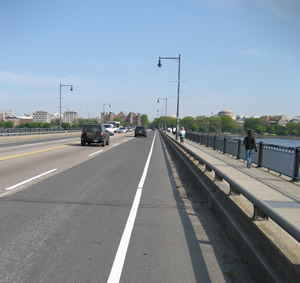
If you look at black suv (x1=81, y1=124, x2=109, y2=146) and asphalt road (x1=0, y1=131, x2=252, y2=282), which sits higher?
black suv (x1=81, y1=124, x2=109, y2=146)

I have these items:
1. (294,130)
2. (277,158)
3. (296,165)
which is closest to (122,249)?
(296,165)

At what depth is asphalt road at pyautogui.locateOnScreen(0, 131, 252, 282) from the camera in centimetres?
352

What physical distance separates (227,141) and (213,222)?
15565 millimetres

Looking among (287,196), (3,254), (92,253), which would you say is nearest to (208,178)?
(287,196)

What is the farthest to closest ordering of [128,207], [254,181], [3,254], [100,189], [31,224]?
[254,181]
[100,189]
[128,207]
[31,224]
[3,254]

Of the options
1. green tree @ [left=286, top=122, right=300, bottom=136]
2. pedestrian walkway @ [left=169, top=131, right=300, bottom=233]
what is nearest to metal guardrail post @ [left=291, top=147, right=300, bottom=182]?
pedestrian walkway @ [left=169, top=131, right=300, bottom=233]

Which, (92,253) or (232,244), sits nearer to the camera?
(92,253)

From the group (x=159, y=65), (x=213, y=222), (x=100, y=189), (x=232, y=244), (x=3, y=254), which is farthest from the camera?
(x=159, y=65)

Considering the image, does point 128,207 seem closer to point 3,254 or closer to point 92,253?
point 92,253

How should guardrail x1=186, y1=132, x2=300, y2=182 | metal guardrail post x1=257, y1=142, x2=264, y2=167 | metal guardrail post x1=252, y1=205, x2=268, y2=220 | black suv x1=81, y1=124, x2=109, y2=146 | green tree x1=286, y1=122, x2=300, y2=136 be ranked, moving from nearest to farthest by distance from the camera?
metal guardrail post x1=252, y1=205, x2=268, y2=220 < guardrail x1=186, y1=132, x2=300, y2=182 < metal guardrail post x1=257, y1=142, x2=264, y2=167 < black suv x1=81, y1=124, x2=109, y2=146 < green tree x1=286, y1=122, x2=300, y2=136

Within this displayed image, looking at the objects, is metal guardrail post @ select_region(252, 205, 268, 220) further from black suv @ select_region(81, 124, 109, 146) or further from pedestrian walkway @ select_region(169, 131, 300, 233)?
black suv @ select_region(81, 124, 109, 146)

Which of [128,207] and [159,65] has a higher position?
[159,65]

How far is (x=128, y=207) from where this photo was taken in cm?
644

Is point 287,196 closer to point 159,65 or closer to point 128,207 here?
point 128,207
